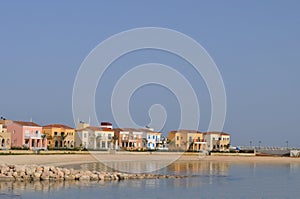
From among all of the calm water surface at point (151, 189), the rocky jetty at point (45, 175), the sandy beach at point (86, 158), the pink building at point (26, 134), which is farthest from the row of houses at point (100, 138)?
the calm water surface at point (151, 189)

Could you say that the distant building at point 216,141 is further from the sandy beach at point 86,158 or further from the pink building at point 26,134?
the pink building at point 26,134

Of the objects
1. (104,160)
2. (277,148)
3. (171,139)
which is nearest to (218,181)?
(104,160)

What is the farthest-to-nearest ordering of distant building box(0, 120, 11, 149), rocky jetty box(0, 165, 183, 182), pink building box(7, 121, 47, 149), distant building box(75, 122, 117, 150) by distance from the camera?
distant building box(75, 122, 117, 150), pink building box(7, 121, 47, 149), distant building box(0, 120, 11, 149), rocky jetty box(0, 165, 183, 182)

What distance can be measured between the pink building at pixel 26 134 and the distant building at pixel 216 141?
33963mm

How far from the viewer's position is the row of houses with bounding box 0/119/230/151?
76106mm

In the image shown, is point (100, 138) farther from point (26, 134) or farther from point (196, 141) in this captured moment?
point (196, 141)

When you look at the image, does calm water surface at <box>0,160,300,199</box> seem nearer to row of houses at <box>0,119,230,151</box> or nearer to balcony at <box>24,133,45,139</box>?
row of houses at <box>0,119,230,151</box>

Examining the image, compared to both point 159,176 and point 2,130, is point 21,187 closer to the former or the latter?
point 159,176

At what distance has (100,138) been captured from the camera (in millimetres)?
90750

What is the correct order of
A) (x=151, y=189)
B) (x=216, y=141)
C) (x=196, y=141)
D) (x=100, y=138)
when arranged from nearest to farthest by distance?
(x=151, y=189)
(x=100, y=138)
(x=196, y=141)
(x=216, y=141)

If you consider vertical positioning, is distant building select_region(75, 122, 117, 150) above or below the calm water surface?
above

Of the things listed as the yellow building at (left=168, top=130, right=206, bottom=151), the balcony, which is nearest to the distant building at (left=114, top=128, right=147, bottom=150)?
the yellow building at (left=168, top=130, right=206, bottom=151)

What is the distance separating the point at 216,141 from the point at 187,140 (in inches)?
272

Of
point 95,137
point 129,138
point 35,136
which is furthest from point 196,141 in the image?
point 35,136
